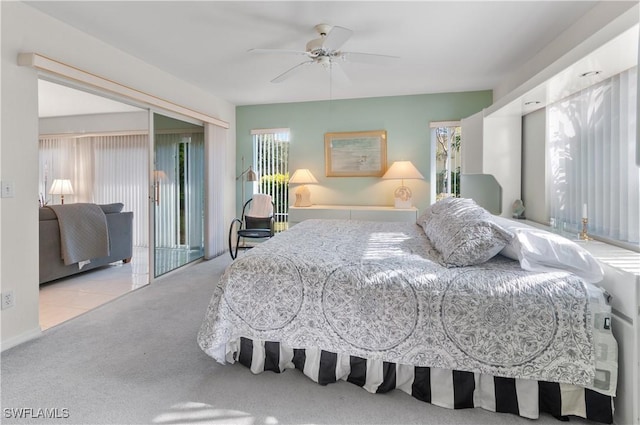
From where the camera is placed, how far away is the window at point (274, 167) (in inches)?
220

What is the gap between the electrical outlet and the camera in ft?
7.69

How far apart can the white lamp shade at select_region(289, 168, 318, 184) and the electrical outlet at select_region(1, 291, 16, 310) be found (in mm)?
3353

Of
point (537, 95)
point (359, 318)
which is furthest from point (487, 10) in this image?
point (359, 318)

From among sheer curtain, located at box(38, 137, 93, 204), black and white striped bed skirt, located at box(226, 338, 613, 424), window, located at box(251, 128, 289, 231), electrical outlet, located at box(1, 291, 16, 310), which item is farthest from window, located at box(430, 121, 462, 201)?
sheer curtain, located at box(38, 137, 93, 204)

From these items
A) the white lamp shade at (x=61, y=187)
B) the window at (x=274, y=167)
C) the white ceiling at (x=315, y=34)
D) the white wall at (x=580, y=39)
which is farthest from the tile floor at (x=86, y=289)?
the white wall at (x=580, y=39)

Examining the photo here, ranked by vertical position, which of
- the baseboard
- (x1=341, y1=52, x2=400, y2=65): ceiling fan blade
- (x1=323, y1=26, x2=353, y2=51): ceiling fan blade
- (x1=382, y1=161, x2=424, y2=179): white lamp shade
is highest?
(x1=341, y1=52, x2=400, y2=65): ceiling fan blade

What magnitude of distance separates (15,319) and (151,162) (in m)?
2.02

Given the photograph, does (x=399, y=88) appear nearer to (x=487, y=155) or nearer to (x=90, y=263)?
(x=487, y=155)

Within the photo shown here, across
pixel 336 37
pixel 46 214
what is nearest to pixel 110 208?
pixel 46 214

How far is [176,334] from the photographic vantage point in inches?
100

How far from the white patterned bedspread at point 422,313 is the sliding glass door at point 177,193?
8.43ft

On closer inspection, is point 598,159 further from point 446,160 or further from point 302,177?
point 302,177

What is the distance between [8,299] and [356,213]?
12.0 feet

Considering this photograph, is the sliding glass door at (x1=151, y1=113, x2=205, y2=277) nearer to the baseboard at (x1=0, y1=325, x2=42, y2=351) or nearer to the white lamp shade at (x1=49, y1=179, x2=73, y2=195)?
the baseboard at (x1=0, y1=325, x2=42, y2=351)
